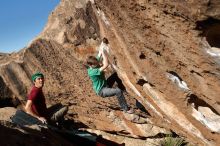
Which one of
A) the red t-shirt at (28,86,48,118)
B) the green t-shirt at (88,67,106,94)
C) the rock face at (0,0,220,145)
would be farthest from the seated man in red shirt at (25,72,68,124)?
the rock face at (0,0,220,145)

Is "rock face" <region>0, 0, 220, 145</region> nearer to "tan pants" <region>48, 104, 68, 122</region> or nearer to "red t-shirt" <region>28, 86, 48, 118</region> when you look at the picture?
"tan pants" <region>48, 104, 68, 122</region>

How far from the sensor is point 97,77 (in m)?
9.33

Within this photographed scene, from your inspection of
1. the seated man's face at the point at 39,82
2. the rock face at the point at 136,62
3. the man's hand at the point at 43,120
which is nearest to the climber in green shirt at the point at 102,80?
the rock face at the point at 136,62

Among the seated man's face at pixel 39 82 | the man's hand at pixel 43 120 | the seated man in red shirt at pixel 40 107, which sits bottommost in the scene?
the man's hand at pixel 43 120

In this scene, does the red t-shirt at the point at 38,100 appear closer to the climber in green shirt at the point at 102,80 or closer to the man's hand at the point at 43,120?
the man's hand at the point at 43,120

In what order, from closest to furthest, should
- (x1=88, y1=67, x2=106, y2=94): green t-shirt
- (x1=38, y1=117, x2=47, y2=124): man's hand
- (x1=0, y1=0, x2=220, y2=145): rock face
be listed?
(x1=0, y1=0, x2=220, y2=145): rock face, (x1=88, y1=67, x2=106, y2=94): green t-shirt, (x1=38, y1=117, x2=47, y2=124): man's hand

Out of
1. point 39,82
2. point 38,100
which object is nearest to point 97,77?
point 39,82

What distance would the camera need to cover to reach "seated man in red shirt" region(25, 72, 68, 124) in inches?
355

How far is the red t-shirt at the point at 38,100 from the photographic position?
904cm

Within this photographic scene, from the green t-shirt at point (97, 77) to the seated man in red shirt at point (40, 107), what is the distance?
116 centimetres

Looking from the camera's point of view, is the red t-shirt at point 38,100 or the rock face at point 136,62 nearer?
the rock face at point 136,62

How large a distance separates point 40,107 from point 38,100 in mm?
248

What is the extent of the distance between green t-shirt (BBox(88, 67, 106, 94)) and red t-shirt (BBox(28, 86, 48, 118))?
1260 millimetres

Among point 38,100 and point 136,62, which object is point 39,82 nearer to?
point 38,100
